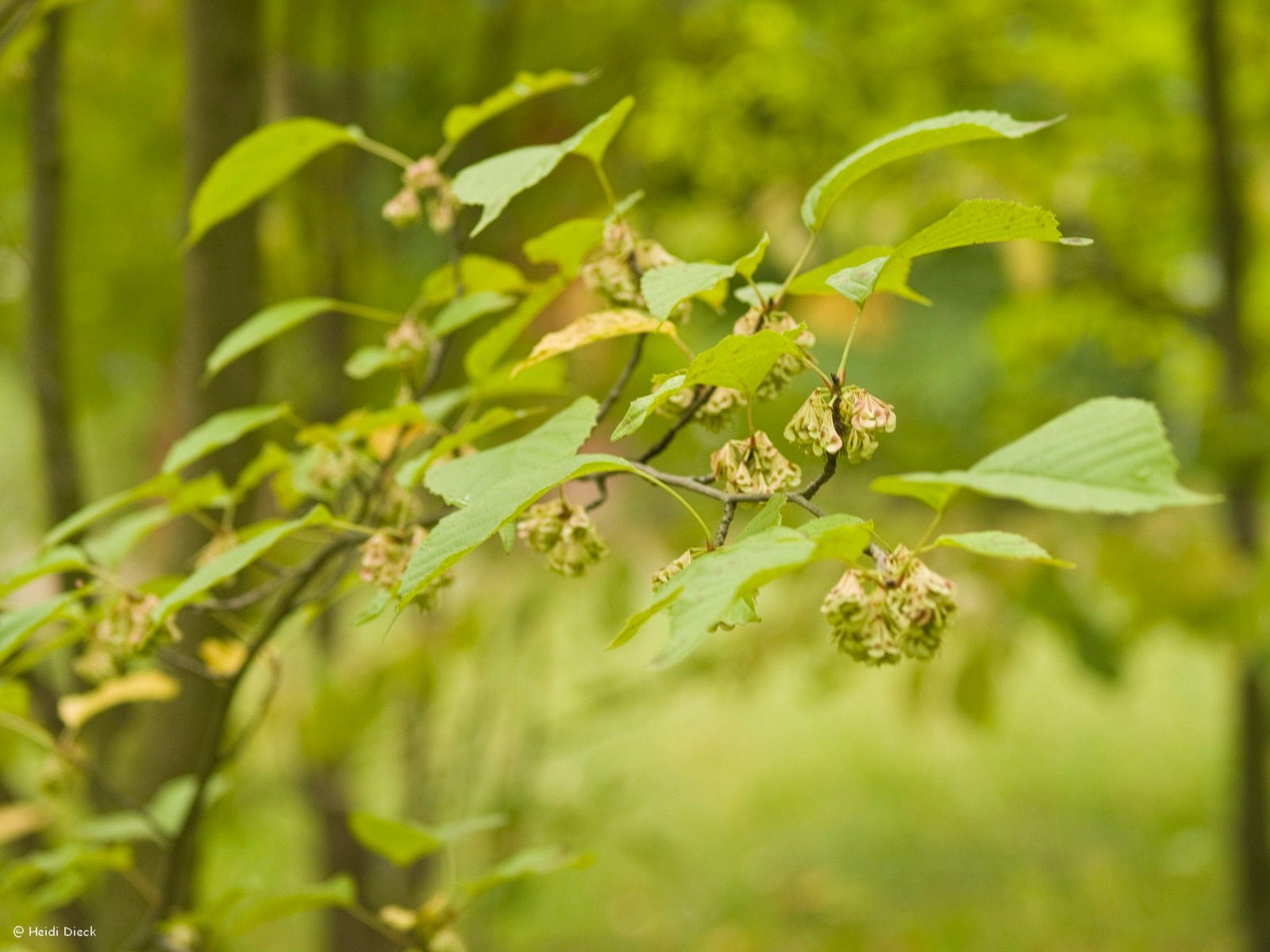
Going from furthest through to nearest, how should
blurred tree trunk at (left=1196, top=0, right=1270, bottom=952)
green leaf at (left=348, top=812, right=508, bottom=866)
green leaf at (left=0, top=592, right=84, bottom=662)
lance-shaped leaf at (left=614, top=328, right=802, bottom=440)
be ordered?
blurred tree trunk at (left=1196, top=0, right=1270, bottom=952)
green leaf at (left=348, top=812, right=508, bottom=866)
green leaf at (left=0, top=592, right=84, bottom=662)
lance-shaped leaf at (left=614, top=328, right=802, bottom=440)

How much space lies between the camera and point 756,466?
0.57 metres

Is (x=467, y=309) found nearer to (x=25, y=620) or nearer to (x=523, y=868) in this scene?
(x=25, y=620)

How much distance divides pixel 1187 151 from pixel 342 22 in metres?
2.03

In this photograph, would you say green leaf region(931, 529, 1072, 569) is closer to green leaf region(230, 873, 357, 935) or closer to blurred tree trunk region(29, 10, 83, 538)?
green leaf region(230, 873, 357, 935)

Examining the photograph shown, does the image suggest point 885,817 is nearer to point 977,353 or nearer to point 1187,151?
point 977,353

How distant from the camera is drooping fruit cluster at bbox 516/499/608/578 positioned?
618 mm

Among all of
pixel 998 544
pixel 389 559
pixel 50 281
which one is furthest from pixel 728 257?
pixel 998 544

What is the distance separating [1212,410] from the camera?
192 centimetres

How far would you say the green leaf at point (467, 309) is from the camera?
2.52 feet

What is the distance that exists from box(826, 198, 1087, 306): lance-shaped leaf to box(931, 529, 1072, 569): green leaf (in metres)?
0.12

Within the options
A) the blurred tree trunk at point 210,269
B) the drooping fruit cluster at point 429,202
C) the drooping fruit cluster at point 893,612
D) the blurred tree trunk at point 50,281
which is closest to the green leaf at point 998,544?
the drooping fruit cluster at point 893,612

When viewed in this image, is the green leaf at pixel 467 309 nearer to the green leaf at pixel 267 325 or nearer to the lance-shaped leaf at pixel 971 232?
the green leaf at pixel 267 325

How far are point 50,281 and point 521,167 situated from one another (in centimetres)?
99

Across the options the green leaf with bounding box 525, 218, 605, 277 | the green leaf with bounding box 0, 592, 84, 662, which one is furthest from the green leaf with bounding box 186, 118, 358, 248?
the green leaf with bounding box 0, 592, 84, 662
